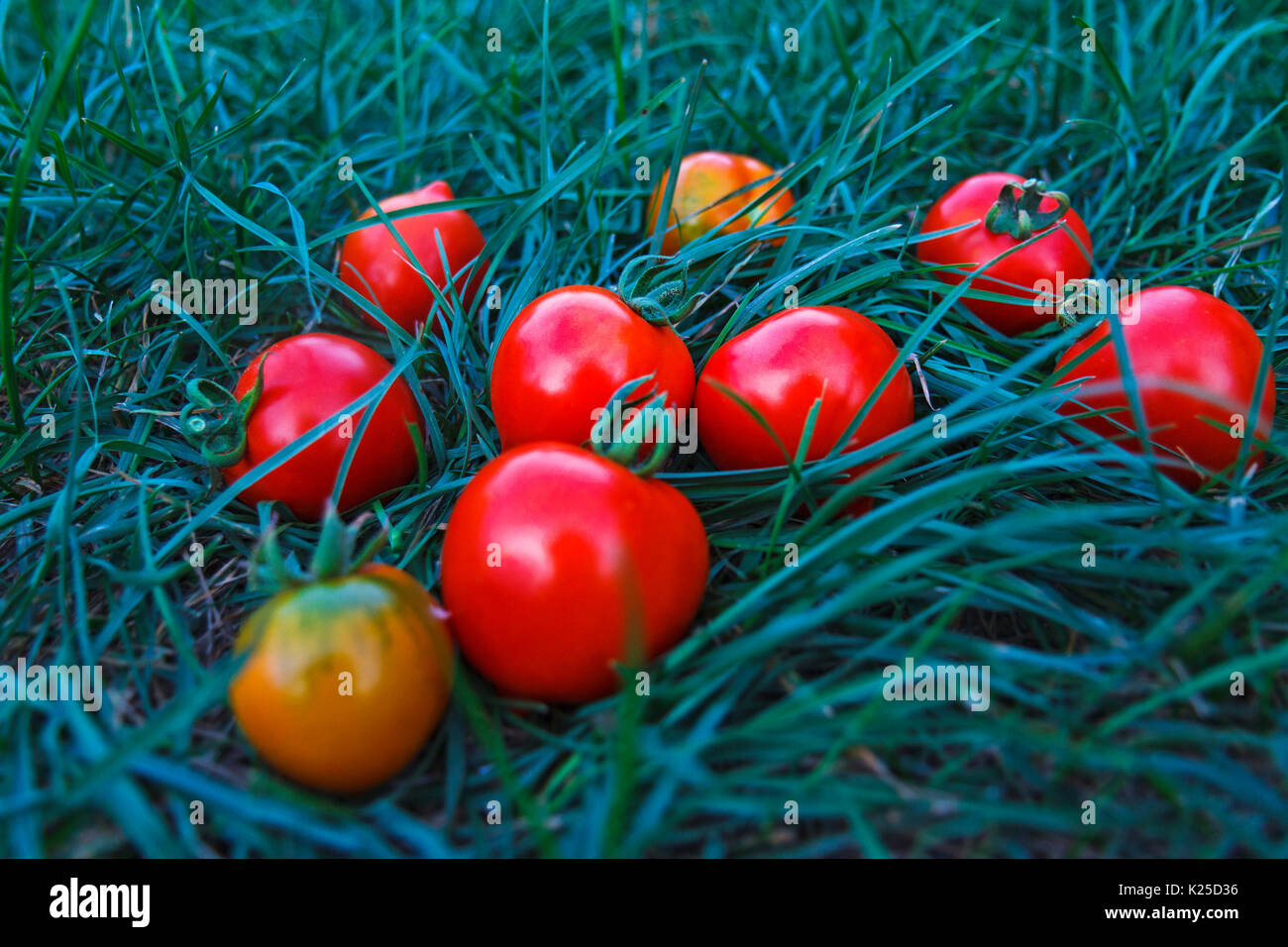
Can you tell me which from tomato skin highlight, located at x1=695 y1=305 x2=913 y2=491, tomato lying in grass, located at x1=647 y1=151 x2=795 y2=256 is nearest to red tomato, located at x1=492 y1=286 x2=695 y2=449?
tomato skin highlight, located at x1=695 y1=305 x2=913 y2=491

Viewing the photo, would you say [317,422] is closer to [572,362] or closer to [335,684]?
[572,362]

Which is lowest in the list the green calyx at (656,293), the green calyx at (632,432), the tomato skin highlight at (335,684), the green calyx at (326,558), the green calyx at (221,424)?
the tomato skin highlight at (335,684)

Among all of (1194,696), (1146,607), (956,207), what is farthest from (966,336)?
(1194,696)

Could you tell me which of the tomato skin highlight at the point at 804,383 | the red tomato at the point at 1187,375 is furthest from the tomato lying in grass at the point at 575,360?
the red tomato at the point at 1187,375

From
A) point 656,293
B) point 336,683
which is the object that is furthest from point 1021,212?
point 336,683

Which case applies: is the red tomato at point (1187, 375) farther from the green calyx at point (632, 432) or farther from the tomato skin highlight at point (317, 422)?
the tomato skin highlight at point (317, 422)

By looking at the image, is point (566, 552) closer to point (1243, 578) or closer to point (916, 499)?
point (916, 499)
